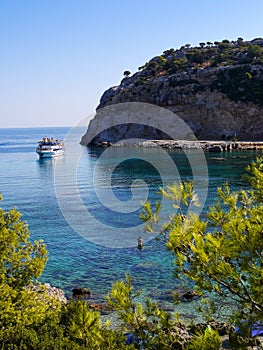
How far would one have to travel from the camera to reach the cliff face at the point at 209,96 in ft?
328

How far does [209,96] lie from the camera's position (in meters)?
104

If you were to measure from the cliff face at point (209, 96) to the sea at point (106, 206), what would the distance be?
17.4 meters

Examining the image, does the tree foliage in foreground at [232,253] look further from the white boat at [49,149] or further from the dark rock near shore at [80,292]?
the white boat at [49,149]

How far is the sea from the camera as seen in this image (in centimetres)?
2430

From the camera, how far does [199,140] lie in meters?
100

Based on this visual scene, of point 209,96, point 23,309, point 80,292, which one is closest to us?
point 23,309

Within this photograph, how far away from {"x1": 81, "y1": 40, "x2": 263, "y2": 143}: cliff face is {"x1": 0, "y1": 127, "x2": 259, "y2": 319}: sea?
17398 millimetres

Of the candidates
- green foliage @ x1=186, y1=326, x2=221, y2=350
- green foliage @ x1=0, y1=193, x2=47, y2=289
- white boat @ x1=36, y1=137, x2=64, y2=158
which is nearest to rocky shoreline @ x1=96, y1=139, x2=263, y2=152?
white boat @ x1=36, y1=137, x2=64, y2=158

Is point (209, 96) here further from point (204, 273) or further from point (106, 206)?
point (204, 273)

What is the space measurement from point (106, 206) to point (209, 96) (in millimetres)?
67482

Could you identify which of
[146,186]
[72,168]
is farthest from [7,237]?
[72,168]

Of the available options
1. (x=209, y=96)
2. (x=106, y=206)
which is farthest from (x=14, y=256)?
(x=209, y=96)

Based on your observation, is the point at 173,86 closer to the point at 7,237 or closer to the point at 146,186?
the point at 146,186

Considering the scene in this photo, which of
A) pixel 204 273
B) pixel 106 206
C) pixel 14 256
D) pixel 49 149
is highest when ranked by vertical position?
pixel 49 149
